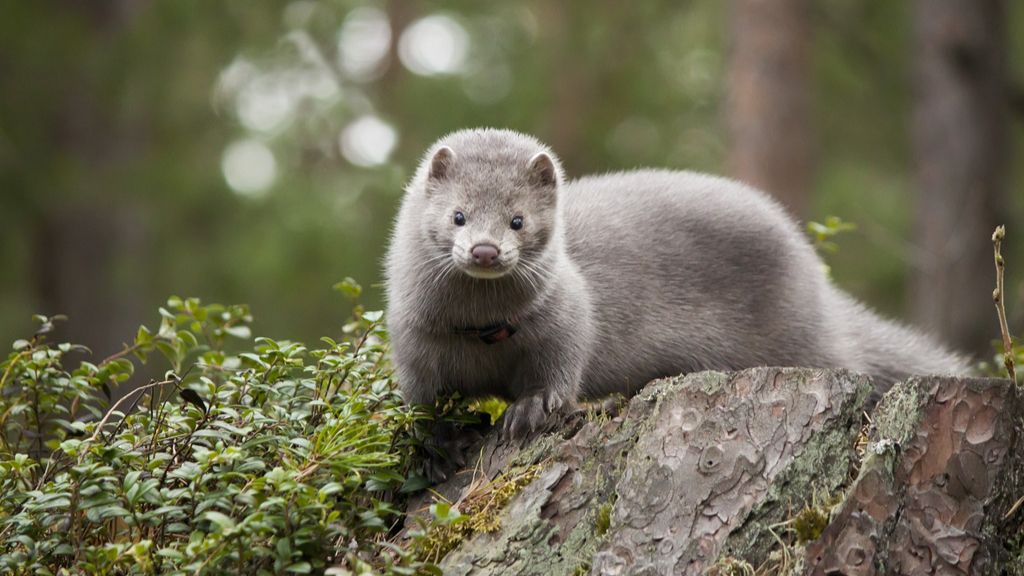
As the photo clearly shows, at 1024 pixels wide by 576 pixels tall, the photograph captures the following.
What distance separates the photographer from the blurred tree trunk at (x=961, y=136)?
10.7m

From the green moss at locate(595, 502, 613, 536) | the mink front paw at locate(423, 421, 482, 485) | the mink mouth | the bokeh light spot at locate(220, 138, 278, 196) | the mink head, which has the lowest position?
the bokeh light spot at locate(220, 138, 278, 196)

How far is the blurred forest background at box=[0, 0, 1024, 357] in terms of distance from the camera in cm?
1088

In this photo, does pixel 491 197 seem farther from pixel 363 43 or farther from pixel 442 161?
pixel 363 43

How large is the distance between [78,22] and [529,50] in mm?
8115

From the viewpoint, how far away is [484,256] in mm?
4457

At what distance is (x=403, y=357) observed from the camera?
4.74 metres

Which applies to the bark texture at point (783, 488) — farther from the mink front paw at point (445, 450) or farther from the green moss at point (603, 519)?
the mink front paw at point (445, 450)

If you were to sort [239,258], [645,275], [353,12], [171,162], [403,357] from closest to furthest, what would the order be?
[403,357]
[645,275]
[171,162]
[239,258]
[353,12]

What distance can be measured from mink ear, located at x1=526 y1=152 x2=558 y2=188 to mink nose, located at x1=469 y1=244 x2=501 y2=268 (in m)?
0.55

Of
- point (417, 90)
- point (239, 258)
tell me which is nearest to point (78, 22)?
point (239, 258)

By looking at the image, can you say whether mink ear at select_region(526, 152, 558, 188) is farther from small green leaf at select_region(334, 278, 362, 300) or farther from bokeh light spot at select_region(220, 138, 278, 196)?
bokeh light spot at select_region(220, 138, 278, 196)

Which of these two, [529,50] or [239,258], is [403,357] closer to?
[239,258]

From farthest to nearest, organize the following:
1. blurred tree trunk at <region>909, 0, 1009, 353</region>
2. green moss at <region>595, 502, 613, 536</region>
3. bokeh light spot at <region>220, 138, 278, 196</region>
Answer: bokeh light spot at <region>220, 138, 278, 196</region>
blurred tree trunk at <region>909, 0, 1009, 353</region>
green moss at <region>595, 502, 613, 536</region>

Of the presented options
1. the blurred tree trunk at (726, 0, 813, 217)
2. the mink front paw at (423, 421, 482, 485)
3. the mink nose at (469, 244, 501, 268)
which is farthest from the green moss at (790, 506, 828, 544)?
the blurred tree trunk at (726, 0, 813, 217)
